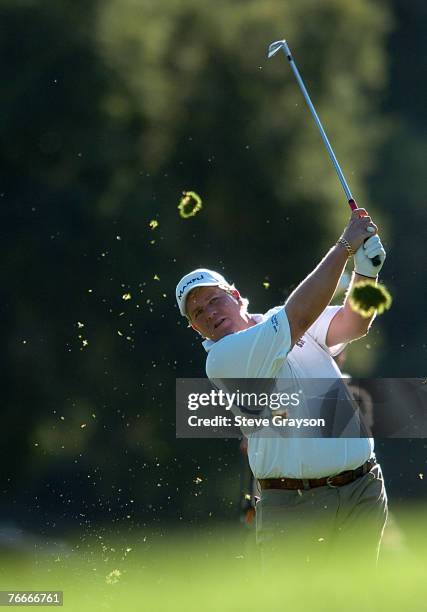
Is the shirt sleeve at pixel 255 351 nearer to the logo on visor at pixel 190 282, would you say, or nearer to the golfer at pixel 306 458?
the golfer at pixel 306 458

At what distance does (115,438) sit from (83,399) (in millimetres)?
638

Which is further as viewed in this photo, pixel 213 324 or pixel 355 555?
pixel 213 324

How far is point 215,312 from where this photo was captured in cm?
541

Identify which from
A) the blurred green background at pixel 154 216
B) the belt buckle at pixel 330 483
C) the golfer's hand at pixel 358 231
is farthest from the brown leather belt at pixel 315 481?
the blurred green background at pixel 154 216

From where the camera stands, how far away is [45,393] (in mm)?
15758

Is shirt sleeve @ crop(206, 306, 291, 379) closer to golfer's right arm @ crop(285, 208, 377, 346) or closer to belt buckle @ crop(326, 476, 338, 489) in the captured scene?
golfer's right arm @ crop(285, 208, 377, 346)

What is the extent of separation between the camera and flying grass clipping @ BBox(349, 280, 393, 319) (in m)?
4.94

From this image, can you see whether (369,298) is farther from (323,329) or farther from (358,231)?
(323,329)

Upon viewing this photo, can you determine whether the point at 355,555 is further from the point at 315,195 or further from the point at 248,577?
the point at 315,195

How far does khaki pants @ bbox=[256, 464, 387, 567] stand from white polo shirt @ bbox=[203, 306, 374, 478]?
92mm

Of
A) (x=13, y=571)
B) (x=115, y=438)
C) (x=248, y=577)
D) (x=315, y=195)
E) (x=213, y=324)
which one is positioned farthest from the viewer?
(x=315, y=195)

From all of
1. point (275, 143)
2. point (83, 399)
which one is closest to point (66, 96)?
point (275, 143)


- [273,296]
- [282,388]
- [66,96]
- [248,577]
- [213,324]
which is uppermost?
[66,96]

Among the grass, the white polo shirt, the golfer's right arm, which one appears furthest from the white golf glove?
the grass
